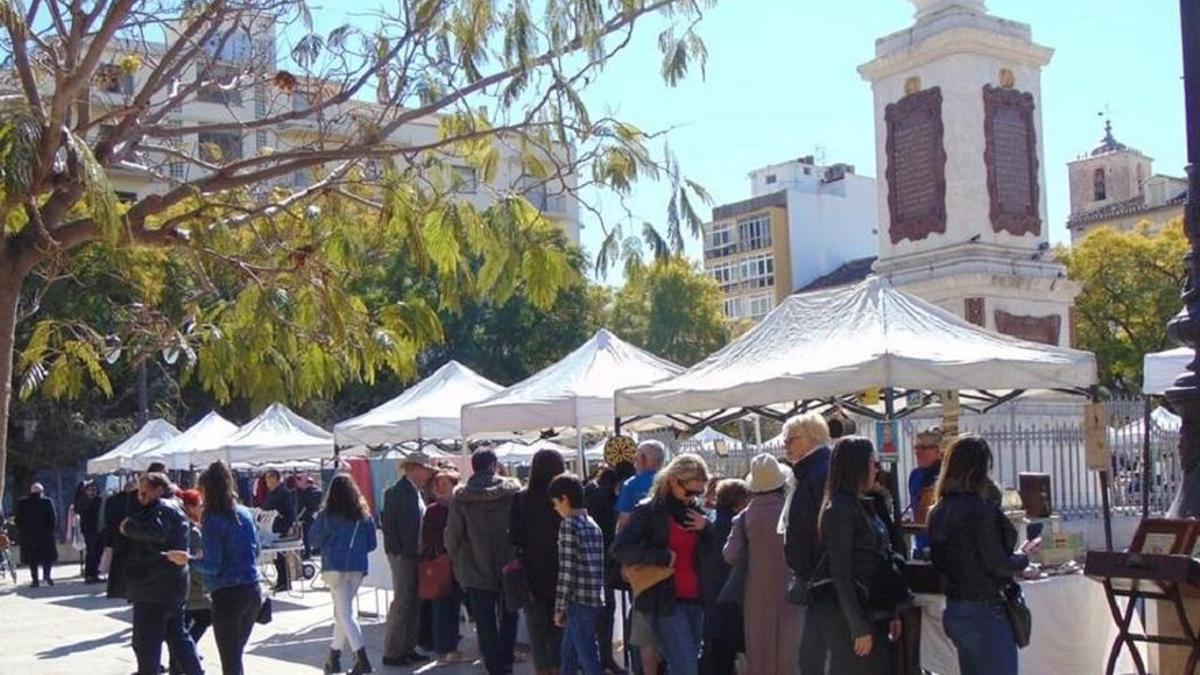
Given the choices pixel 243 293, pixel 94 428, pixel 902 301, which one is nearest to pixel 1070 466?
pixel 902 301

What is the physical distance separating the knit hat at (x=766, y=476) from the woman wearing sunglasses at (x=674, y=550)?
1.46 ft

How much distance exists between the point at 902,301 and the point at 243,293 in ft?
16.8

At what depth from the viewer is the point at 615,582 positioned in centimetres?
982

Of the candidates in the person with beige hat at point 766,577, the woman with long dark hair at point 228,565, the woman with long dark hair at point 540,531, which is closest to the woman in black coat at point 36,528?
the woman with long dark hair at point 228,565

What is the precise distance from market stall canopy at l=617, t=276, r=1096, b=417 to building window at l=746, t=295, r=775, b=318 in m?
67.9

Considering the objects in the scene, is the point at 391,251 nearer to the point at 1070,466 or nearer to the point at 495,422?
the point at 495,422

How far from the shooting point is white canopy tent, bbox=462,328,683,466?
13.9 metres

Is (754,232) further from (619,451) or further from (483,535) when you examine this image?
(483,535)

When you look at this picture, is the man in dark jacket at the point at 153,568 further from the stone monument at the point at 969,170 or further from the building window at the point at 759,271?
the building window at the point at 759,271

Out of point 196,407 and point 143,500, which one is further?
point 196,407

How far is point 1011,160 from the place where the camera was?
843 inches

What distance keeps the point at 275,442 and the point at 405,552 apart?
449 inches

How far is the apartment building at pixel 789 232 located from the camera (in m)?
78.4

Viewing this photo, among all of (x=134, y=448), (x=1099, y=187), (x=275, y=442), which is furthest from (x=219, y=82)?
(x=1099, y=187)
